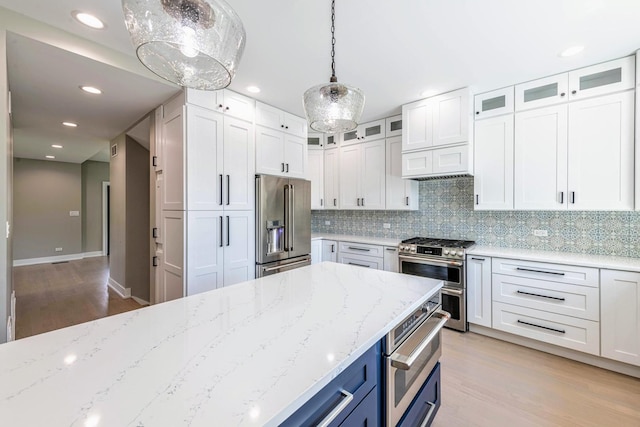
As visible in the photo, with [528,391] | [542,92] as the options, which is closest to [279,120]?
[542,92]

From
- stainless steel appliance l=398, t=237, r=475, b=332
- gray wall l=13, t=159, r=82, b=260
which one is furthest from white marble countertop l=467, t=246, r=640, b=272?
gray wall l=13, t=159, r=82, b=260

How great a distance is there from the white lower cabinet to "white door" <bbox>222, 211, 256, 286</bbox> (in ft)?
10.7

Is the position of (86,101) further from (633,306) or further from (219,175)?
(633,306)

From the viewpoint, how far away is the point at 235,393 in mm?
680

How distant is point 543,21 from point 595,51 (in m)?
0.81

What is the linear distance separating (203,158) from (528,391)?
11.2 feet

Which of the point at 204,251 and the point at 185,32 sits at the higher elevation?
the point at 185,32

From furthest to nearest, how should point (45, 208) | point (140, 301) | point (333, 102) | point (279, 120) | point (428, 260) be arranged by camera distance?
point (45, 208), point (140, 301), point (279, 120), point (428, 260), point (333, 102)

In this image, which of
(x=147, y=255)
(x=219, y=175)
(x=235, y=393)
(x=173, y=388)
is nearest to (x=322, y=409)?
(x=235, y=393)

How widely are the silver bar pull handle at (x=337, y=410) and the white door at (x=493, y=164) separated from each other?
287 cm

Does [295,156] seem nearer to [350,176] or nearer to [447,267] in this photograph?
[350,176]

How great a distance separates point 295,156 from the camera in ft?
12.3

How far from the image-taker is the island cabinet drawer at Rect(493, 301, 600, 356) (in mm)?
2354


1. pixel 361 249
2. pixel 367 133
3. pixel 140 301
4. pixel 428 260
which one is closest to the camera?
pixel 428 260
